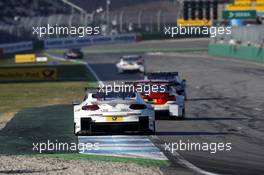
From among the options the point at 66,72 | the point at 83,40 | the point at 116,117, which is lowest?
the point at 83,40

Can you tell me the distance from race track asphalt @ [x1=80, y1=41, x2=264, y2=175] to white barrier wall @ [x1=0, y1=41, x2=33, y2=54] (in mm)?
32066

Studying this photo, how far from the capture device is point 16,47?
95438mm

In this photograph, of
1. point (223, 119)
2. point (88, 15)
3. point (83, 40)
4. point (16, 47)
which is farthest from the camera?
point (83, 40)

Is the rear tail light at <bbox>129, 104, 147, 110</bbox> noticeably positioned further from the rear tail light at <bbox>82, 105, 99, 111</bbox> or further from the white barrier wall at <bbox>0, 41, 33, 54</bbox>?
the white barrier wall at <bbox>0, 41, 33, 54</bbox>

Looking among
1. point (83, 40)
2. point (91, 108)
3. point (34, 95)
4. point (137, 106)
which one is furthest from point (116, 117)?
point (83, 40)

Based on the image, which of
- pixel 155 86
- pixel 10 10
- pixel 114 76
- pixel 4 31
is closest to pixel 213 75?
pixel 114 76

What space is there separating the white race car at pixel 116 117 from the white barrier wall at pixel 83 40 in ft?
270

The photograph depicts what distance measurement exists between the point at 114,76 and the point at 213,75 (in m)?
7.09

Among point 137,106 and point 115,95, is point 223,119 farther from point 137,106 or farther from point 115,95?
point 137,106

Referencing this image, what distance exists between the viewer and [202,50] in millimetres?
96312

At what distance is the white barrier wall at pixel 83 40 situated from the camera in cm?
10295

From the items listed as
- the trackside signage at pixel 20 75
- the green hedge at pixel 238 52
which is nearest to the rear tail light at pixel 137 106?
the trackside signage at pixel 20 75

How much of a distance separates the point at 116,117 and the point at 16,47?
75953 millimetres

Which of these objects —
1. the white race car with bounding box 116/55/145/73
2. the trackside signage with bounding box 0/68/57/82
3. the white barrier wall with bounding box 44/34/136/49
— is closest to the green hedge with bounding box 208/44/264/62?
the white race car with bounding box 116/55/145/73
